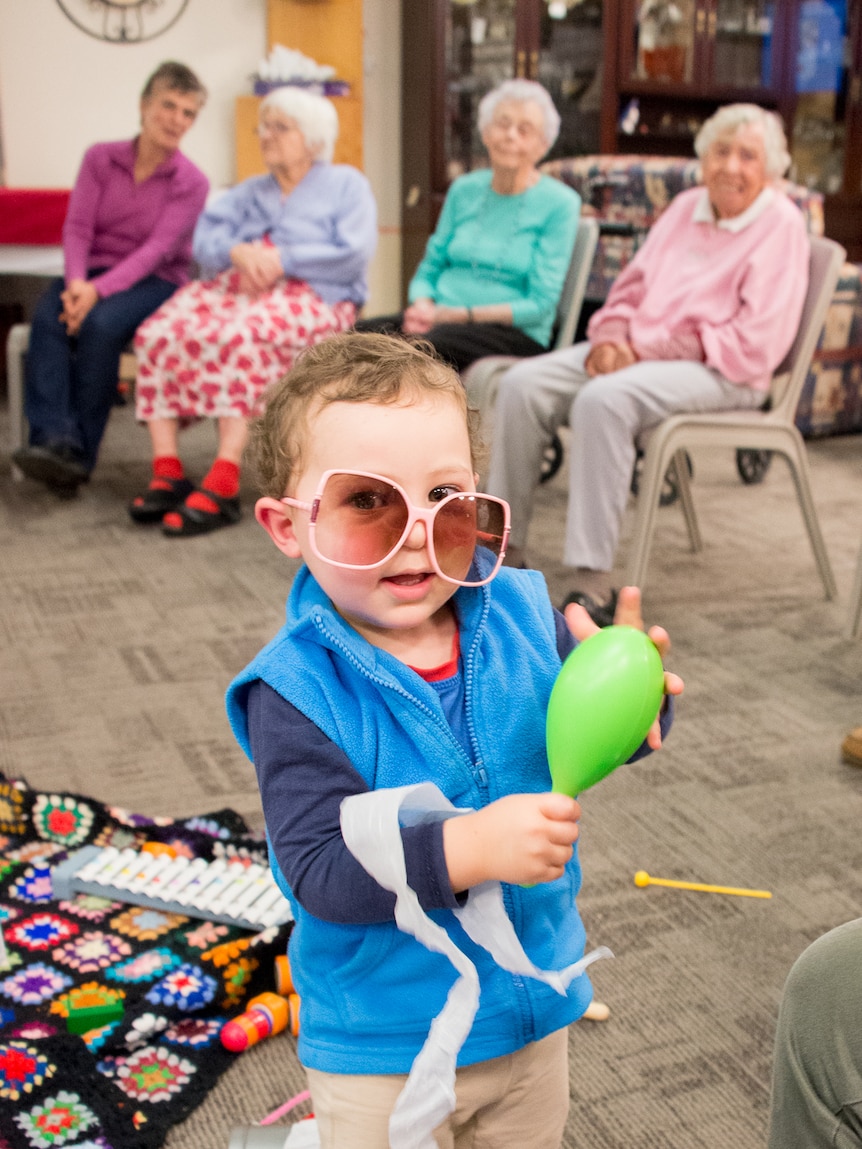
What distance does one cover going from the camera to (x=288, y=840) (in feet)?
2.49

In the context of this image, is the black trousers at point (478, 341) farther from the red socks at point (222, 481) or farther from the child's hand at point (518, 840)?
the child's hand at point (518, 840)

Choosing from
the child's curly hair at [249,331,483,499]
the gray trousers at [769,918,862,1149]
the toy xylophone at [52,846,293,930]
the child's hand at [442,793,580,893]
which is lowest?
the toy xylophone at [52,846,293,930]

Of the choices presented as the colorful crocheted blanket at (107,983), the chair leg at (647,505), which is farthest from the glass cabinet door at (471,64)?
the colorful crocheted blanket at (107,983)

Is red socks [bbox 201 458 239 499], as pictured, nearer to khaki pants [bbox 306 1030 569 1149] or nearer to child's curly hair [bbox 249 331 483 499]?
child's curly hair [bbox 249 331 483 499]

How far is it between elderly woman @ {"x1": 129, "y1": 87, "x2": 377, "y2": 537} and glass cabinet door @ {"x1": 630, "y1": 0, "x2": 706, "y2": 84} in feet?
10.1

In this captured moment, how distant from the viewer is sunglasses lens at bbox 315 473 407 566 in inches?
30.9

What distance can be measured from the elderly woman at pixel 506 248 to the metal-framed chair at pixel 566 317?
5 cm

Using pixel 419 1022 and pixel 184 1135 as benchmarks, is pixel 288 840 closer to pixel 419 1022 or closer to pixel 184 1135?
pixel 419 1022

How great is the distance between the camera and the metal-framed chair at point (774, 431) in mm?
2627

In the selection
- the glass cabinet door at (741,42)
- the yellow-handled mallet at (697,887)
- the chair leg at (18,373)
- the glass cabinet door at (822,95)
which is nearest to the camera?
the yellow-handled mallet at (697,887)

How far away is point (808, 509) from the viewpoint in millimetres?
2779

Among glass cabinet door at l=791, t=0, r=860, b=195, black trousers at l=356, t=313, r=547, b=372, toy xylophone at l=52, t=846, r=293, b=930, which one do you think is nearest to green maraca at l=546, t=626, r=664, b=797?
toy xylophone at l=52, t=846, r=293, b=930

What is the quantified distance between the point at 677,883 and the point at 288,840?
989mm

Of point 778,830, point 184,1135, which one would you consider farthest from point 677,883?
Answer: point 184,1135
